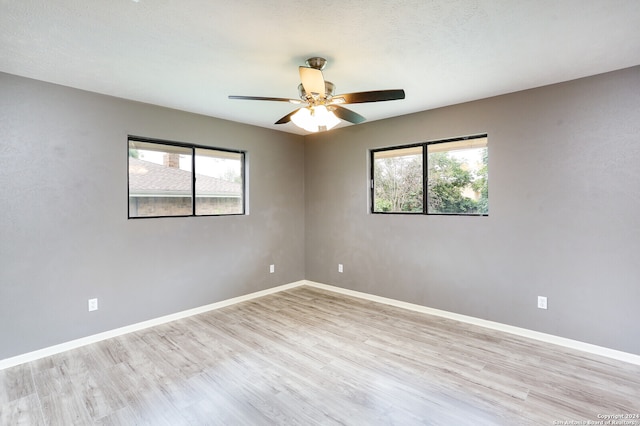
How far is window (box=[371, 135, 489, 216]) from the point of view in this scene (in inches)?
139

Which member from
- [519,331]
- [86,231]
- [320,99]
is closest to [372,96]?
[320,99]

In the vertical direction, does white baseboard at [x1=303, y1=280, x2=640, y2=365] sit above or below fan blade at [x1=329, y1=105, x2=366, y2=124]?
below

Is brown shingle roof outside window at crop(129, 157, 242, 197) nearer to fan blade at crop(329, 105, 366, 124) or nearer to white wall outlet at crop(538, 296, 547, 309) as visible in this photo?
fan blade at crop(329, 105, 366, 124)

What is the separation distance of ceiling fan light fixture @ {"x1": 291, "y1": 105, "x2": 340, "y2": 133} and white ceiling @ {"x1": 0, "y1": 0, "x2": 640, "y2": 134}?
0.37 m

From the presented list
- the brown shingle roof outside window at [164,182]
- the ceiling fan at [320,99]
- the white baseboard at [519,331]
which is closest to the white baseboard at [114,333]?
the brown shingle roof outside window at [164,182]

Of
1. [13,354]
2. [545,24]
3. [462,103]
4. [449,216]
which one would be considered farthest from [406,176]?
[13,354]

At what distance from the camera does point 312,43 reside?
220 cm

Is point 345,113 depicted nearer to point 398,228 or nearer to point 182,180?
point 398,228

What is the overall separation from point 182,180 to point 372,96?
2641 mm

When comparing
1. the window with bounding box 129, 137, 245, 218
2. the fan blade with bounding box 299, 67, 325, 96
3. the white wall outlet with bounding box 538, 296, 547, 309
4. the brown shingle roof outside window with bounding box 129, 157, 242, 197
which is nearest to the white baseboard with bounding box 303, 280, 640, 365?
the white wall outlet with bounding box 538, 296, 547, 309

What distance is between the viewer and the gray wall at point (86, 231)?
8.80ft

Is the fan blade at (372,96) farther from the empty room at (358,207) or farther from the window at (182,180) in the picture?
the window at (182,180)

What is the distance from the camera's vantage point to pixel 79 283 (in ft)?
9.87

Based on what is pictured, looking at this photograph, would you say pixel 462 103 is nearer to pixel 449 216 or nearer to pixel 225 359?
pixel 449 216
